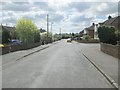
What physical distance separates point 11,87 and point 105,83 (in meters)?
3.80

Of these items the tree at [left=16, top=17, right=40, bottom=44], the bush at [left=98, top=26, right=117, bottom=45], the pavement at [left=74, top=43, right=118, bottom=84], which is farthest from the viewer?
the tree at [left=16, top=17, right=40, bottom=44]

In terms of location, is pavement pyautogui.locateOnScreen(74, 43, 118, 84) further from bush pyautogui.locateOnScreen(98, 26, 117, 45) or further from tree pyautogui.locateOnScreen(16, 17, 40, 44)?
tree pyautogui.locateOnScreen(16, 17, 40, 44)

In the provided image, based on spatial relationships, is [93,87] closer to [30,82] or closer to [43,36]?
[30,82]

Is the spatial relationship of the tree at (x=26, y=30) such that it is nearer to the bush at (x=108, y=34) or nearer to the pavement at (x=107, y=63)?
the bush at (x=108, y=34)

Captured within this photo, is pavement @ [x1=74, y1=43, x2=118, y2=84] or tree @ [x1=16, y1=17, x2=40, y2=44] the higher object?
tree @ [x1=16, y1=17, x2=40, y2=44]

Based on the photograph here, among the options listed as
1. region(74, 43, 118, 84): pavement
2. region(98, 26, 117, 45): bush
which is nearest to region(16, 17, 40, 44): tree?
region(98, 26, 117, 45): bush

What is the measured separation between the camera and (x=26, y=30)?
5803 cm

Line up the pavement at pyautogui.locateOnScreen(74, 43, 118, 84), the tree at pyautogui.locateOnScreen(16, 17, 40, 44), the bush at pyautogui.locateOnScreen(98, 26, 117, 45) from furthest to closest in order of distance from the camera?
the tree at pyautogui.locateOnScreen(16, 17, 40, 44)
the bush at pyautogui.locateOnScreen(98, 26, 117, 45)
the pavement at pyautogui.locateOnScreen(74, 43, 118, 84)

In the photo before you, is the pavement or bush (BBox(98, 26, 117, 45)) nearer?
the pavement

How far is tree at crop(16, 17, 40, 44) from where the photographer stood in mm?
56219

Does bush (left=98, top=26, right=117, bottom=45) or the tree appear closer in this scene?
bush (left=98, top=26, right=117, bottom=45)

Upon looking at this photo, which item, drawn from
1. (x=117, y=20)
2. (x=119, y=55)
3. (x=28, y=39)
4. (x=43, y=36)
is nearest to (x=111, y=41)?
(x=119, y=55)

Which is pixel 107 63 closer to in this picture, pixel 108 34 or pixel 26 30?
pixel 108 34

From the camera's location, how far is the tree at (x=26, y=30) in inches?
2213
